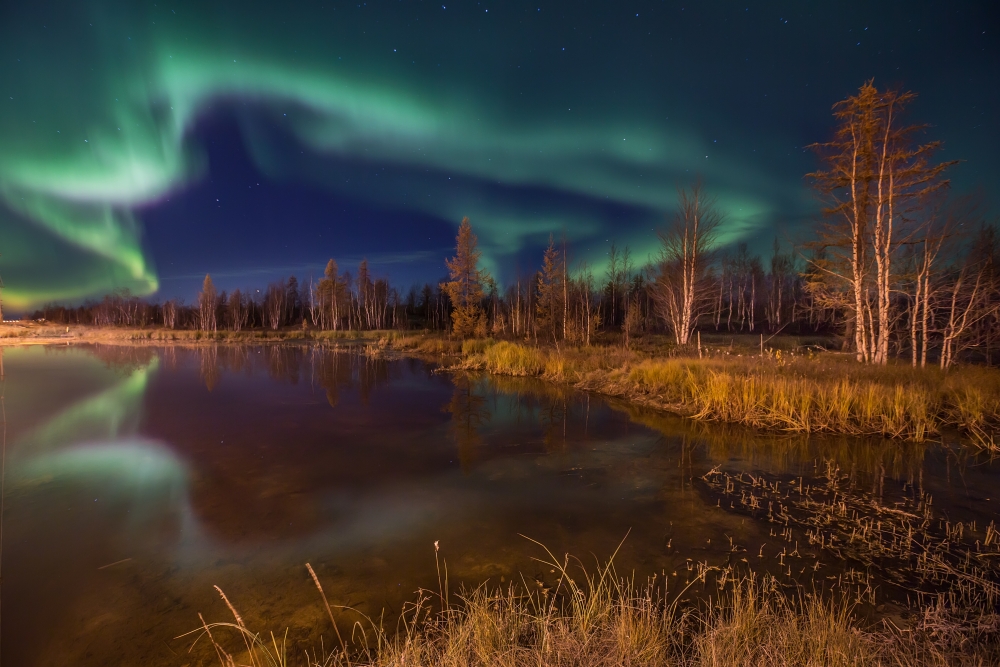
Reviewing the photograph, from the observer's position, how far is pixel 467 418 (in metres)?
11.2

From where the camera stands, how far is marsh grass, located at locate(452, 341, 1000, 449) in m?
8.89

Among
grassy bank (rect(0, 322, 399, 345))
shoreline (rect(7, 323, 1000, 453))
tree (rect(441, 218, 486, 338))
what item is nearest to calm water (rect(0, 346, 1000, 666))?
shoreline (rect(7, 323, 1000, 453))

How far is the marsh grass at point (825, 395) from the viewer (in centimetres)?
889

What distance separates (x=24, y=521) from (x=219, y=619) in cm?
411

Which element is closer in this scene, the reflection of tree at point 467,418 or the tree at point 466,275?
the reflection of tree at point 467,418

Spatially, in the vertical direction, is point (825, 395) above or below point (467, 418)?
above

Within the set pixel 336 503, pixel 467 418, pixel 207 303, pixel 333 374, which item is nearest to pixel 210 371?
pixel 333 374

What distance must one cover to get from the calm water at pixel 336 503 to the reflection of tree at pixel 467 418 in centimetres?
9

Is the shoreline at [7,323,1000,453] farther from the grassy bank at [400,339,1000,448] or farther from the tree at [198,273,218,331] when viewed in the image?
the tree at [198,273,218,331]

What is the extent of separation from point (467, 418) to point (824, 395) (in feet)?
28.0

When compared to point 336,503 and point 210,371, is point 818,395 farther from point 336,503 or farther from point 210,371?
point 210,371

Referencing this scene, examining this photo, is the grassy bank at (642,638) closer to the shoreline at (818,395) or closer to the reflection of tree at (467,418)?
the reflection of tree at (467,418)

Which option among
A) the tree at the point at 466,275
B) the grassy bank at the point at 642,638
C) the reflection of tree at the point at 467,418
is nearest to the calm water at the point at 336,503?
the reflection of tree at the point at 467,418

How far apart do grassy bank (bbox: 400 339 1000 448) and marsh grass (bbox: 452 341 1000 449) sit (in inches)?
0.7
